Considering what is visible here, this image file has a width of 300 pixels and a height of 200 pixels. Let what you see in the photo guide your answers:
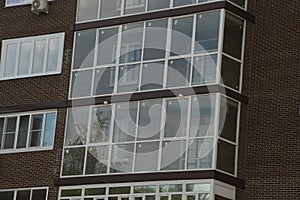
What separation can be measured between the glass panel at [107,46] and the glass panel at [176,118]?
255 cm

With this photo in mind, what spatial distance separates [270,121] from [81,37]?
627cm

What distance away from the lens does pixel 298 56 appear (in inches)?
955

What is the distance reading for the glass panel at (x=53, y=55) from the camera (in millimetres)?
27156

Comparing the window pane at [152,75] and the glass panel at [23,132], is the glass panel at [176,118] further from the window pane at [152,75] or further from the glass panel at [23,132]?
the glass panel at [23,132]

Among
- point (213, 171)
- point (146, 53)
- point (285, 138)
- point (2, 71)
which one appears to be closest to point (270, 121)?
point (285, 138)

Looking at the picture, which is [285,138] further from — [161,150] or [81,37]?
[81,37]

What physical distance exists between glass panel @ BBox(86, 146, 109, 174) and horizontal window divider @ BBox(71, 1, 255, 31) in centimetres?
367

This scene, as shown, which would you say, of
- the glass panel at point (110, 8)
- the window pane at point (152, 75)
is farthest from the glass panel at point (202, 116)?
the glass panel at point (110, 8)

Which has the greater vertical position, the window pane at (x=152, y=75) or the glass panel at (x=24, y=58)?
the glass panel at (x=24, y=58)

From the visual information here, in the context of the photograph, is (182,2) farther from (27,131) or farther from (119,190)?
(27,131)

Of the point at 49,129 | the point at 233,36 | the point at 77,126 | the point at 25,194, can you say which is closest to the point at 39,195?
the point at 25,194

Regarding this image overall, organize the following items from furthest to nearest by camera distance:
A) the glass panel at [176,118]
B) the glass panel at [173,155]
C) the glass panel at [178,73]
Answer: the glass panel at [178,73] → the glass panel at [176,118] → the glass panel at [173,155]

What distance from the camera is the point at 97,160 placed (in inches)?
984

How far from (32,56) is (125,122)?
455 cm
